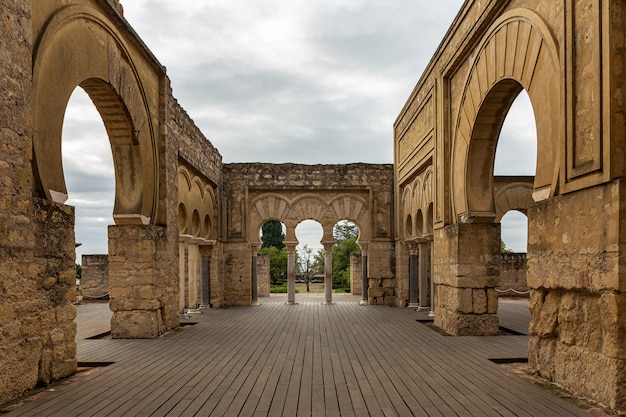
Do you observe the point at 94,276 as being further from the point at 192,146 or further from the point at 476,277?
the point at 476,277

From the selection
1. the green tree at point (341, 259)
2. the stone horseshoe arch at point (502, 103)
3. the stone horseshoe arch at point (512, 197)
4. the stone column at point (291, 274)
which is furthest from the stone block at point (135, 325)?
the green tree at point (341, 259)

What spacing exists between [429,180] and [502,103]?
12.0ft

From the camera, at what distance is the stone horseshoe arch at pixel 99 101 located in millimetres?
4816

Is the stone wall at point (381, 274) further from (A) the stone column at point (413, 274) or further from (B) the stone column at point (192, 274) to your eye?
(B) the stone column at point (192, 274)

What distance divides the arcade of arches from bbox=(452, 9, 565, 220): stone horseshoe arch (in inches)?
1.0

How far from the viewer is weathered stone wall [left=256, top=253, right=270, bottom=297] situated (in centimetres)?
1703

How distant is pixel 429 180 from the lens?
1037 centimetres

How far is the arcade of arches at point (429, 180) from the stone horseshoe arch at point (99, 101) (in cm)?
2

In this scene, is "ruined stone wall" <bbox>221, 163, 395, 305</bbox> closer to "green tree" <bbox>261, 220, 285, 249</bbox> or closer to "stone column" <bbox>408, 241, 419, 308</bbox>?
"stone column" <bbox>408, 241, 419, 308</bbox>

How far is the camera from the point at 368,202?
14.4 metres

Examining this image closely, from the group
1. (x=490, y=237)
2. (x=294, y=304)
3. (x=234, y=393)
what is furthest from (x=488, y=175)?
(x=294, y=304)

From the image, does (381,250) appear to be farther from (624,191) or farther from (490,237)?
(624,191)

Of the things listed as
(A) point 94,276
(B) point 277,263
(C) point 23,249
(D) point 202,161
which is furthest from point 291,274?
(B) point 277,263

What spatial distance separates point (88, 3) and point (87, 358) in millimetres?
4577
